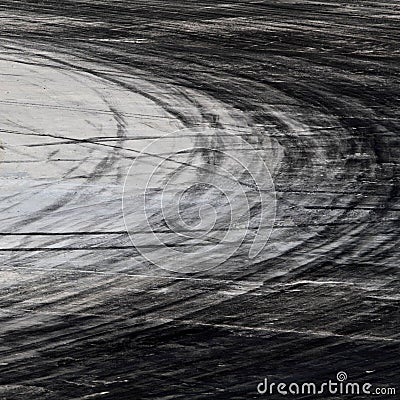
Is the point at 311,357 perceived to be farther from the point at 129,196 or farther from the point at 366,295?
the point at 129,196

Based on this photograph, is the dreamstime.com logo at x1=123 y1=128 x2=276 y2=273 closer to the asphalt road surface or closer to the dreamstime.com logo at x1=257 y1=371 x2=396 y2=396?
the asphalt road surface

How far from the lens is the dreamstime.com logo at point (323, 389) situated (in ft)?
17.9

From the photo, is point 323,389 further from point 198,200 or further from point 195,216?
Result: point 198,200

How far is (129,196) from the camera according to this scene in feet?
27.6

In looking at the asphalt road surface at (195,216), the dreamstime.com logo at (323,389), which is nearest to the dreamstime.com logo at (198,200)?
the asphalt road surface at (195,216)

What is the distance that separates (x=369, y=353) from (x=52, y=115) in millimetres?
5559

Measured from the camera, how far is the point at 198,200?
8359 millimetres

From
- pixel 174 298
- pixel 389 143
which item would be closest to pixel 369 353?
pixel 174 298

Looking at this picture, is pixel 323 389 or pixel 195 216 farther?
pixel 195 216

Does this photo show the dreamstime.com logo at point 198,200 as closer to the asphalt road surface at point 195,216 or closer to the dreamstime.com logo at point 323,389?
the asphalt road surface at point 195,216

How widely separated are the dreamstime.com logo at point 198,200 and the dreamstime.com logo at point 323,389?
1665 millimetres

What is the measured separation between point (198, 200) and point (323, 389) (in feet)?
10.1

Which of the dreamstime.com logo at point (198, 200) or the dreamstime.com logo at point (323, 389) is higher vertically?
the dreamstime.com logo at point (198, 200)

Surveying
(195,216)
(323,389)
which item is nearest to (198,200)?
(195,216)
